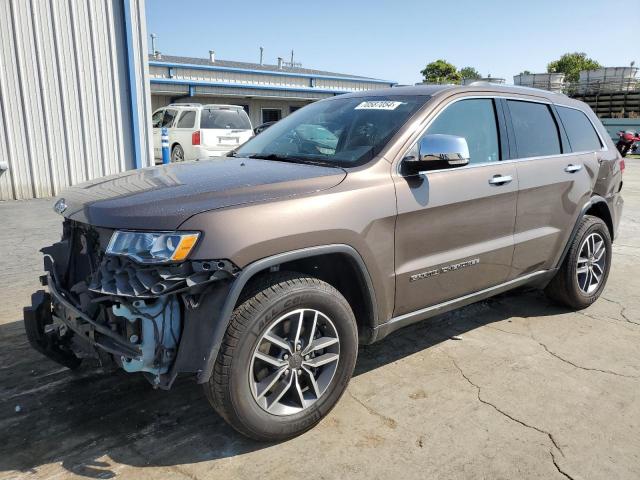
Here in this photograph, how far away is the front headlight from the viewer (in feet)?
7.55

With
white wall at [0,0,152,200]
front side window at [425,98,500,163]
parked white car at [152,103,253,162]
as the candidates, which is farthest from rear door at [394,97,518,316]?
parked white car at [152,103,253,162]

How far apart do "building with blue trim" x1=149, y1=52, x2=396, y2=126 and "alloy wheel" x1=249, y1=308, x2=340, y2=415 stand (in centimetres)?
1820

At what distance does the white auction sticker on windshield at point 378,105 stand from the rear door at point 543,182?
95 centimetres

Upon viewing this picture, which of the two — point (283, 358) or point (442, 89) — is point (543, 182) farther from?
point (283, 358)

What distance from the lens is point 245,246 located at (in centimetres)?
238

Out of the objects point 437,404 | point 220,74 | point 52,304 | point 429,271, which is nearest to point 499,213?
point 429,271

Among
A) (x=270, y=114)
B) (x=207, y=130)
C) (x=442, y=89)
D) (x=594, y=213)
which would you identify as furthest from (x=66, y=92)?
(x=270, y=114)

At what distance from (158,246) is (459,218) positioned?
189 centimetres

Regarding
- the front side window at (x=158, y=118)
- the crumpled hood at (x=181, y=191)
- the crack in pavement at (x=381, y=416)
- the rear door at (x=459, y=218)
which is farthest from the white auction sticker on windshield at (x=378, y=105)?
the front side window at (x=158, y=118)

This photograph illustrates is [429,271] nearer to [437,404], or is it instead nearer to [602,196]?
[437,404]

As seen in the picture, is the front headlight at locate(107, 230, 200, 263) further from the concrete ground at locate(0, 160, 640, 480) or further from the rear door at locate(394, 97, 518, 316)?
the rear door at locate(394, 97, 518, 316)

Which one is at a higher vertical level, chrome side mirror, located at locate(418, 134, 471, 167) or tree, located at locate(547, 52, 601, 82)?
tree, located at locate(547, 52, 601, 82)

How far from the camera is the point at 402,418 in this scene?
293 cm

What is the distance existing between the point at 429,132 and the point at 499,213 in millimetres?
798
